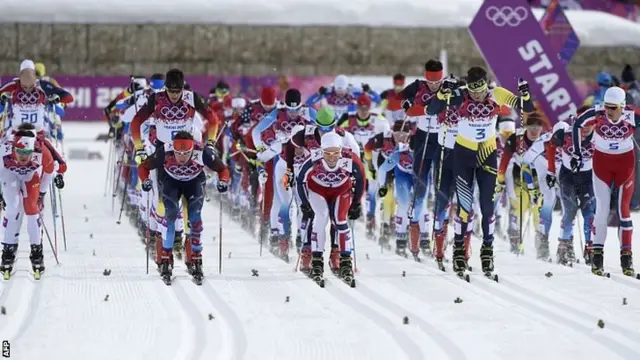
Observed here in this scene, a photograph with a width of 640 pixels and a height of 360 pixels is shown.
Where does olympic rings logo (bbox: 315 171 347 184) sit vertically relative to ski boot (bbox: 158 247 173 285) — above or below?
above

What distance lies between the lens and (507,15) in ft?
88.1

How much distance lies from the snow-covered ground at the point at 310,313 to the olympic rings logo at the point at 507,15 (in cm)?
1014

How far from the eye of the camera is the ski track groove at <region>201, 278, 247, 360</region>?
1063 cm

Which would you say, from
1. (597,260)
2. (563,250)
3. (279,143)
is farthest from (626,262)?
(279,143)

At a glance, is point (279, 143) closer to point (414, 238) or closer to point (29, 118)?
point (414, 238)

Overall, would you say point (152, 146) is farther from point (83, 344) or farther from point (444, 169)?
point (83, 344)

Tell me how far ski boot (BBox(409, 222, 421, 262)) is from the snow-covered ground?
8.8 inches

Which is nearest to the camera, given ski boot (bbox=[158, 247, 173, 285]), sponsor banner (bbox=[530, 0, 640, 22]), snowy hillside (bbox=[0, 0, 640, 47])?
ski boot (bbox=[158, 247, 173, 285])

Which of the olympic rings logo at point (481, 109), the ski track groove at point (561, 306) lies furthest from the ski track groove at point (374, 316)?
the olympic rings logo at point (481, 109)

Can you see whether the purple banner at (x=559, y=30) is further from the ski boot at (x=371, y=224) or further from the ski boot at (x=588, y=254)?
the ski boot at (x=588, y=254)

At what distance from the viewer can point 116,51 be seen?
45969 mm

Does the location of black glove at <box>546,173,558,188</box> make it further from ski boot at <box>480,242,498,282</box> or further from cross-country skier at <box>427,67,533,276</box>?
ski boot at <box>480,242,498,282</box>

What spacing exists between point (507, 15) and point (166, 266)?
13.7 metres

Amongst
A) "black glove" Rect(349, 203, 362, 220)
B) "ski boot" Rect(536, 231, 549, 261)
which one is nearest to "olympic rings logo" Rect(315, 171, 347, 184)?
"black glove" Rect(349, 203, 362, 220)
